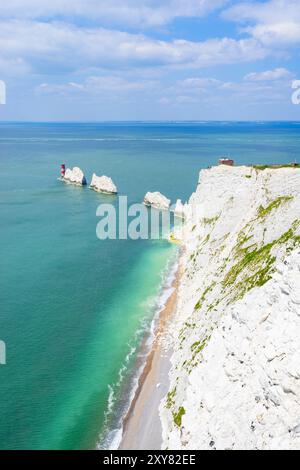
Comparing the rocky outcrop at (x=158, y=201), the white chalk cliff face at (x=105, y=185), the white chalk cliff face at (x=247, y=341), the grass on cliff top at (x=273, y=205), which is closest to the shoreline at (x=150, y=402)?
the white chalk cliff face at (x=247, y=341)

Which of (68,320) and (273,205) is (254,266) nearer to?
(273,205)

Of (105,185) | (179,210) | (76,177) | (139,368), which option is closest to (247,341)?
(139,368)

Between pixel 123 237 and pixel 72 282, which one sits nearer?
pixel 72 282

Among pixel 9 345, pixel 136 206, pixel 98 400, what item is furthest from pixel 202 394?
pixel 136 206

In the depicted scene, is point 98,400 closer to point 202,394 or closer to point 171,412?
point 171,412

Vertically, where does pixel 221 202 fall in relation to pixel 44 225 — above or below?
above

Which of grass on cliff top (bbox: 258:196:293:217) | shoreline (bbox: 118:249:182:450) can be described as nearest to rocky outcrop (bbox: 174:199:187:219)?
shoreline (bbox: 118:249:182:450)
